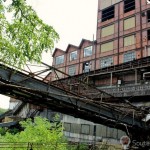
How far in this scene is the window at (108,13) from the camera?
42.8 m

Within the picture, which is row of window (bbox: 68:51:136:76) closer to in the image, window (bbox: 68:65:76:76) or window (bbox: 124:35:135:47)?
window (bbox: 68:65:76:76)

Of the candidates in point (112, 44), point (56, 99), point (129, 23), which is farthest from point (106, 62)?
point (56, 99)

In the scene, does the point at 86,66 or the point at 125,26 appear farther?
the point at 86,66

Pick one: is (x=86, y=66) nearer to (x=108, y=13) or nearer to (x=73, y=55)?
(x=73, y=55)

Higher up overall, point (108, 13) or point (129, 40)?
point (108, 13)

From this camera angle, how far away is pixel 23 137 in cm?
1962

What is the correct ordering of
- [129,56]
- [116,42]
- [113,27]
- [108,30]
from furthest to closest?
[108,30] < [113,27] < [116,42] < [129,56]

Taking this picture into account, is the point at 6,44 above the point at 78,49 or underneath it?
underneath

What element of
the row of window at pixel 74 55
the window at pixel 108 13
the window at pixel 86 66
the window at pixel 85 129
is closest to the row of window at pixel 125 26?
the window at pixel 108 13

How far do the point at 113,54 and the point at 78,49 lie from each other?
10.1 meters

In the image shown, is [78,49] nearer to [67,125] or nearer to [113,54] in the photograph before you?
[113,54]

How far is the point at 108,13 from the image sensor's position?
43.5 metres

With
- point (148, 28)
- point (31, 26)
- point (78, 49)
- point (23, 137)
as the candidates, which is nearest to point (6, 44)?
point (31, 26)

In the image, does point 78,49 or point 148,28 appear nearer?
point 148,28
